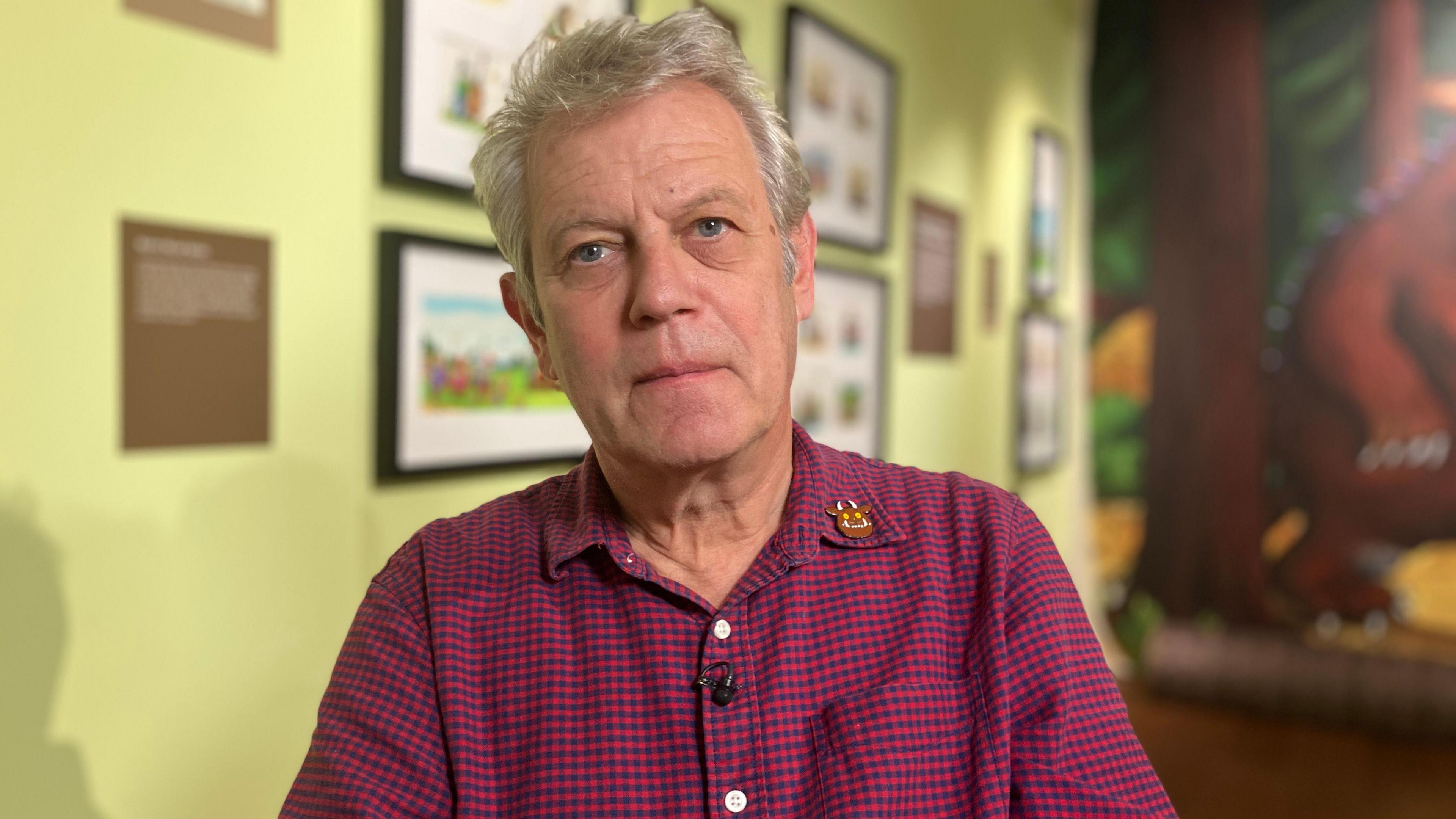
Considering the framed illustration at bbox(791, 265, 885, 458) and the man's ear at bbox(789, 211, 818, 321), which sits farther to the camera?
the framed illustration at bbox(791, 265, 885, 458)

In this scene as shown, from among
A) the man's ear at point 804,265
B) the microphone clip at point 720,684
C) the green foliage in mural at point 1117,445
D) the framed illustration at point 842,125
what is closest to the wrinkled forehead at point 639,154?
the man's ear at point 804,265

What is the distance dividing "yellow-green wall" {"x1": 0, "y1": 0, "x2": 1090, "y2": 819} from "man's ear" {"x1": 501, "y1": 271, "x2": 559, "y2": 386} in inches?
20.7

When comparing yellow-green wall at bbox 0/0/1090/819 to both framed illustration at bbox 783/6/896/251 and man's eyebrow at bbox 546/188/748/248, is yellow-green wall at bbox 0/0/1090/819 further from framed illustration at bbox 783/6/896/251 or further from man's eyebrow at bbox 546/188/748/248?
framed illustration at bbox 783/6/896/251

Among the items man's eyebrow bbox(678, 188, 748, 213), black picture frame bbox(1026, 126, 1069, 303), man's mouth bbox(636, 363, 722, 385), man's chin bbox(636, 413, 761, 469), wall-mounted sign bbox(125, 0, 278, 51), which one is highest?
black picture frame bbox(1026, 126, 1069, 303)

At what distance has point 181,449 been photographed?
155 centimetres

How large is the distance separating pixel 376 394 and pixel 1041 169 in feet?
11.6

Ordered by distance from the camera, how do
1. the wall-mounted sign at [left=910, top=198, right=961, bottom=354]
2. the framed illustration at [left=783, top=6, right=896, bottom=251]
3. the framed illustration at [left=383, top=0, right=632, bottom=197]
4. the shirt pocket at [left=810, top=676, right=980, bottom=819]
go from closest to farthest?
the shirt pocket at [left=810, top=676, right=980, bottom=819] → the framed illustration at [left=383, top=0, right=632, bottom=197] → the framed illustration at [left=783, top=6, right=896, bottom=251] → the wall-mounted sign at [left=910, top=198, right=961, bottom=354]

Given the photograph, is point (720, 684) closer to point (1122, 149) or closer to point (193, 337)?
point (193, 337)

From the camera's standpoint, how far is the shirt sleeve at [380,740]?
106 cm

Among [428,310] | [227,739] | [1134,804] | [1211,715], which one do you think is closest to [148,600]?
[227,739]

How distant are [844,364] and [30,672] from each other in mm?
2300

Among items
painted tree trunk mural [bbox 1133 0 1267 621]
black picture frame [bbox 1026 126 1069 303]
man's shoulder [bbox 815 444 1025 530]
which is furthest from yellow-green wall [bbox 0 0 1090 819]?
painted tree trunk mural [bbox 1133 0 1267 621]

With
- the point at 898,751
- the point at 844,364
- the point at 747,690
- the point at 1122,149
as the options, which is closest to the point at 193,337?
the point at 747,690

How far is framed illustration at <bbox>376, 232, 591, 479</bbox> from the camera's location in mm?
1851
